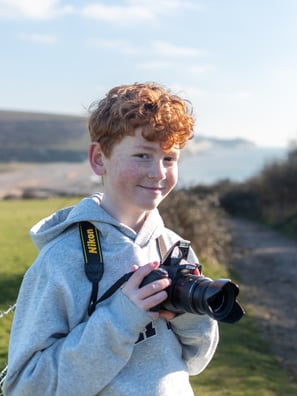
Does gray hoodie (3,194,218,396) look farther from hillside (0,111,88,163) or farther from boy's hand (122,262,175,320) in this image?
hillside (0,111,88,163)

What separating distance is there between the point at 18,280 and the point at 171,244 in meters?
10.9

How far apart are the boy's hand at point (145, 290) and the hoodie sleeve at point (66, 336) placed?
1.0 inches

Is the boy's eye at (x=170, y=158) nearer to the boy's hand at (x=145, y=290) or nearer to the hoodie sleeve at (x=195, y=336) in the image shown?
the boy's hand at (x=145, y=290)

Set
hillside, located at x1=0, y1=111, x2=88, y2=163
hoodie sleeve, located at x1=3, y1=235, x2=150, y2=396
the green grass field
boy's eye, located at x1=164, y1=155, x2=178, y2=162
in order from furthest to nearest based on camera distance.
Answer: hillside, located at x1=0, y1=111, x2=88, y2=163 → the green grass field → boy's eye, located at x1=164, y1=155, x2=178, y2=162 → hoodie sleeve, located at x1=3, y1=235, x2=150, y2=396

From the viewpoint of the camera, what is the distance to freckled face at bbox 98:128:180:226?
107 inches

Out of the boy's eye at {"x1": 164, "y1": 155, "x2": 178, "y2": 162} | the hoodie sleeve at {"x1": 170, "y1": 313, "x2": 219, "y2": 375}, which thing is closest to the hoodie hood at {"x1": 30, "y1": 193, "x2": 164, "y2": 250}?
the boy's eye at {"x1": 164, "y1": 155, "x2": 178, "y2": 162}

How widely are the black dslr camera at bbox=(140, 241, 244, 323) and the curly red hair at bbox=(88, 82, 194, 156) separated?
18.5 inches

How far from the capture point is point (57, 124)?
11969 centimetres

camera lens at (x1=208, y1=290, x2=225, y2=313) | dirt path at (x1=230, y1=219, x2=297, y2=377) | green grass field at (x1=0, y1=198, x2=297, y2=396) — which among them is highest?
camera lens at (x1=208, y1=290, x2=225, y2=313)

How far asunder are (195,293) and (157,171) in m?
0.51

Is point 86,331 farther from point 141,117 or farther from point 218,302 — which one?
point 141,117

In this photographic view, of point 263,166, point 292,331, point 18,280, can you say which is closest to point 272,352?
point 292,331

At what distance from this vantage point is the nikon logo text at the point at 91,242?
262 cm

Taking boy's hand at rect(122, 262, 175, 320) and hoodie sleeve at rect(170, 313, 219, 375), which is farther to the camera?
hoodie sleeve at rect(170, 313, 219, 375)
